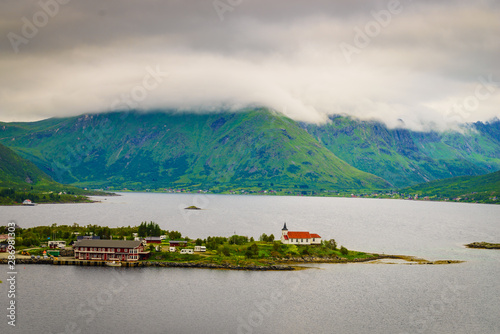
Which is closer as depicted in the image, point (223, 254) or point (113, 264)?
point (113, 264)

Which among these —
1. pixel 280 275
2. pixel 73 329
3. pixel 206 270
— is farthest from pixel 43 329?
pixel 280 275

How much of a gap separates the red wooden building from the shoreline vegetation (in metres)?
1.81

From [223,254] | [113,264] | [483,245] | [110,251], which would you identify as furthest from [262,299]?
[483,245]

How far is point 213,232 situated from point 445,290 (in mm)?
78108

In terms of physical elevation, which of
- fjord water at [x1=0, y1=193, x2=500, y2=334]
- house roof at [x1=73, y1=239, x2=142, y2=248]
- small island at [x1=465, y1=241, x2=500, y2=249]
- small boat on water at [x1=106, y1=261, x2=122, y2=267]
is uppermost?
house roof at [x1=73, y1=239, x2=142, y2=248]

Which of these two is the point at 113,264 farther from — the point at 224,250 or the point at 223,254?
the point at 224,250

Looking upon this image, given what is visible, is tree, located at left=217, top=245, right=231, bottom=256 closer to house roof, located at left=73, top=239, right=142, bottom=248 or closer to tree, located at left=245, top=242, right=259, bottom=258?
tree, located at left=245, top=242, right=259, bottom=258

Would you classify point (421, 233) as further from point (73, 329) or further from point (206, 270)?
point (73, 329)

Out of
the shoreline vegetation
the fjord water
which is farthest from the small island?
the shoreline vegetation

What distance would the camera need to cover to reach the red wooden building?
3962 inches

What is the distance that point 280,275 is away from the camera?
302ft

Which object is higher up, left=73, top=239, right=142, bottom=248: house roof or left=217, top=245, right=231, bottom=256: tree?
left=73, top=239, right=142, bottom=248: house roof

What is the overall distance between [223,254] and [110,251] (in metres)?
22.9

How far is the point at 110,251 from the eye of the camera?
10138 centimetres
